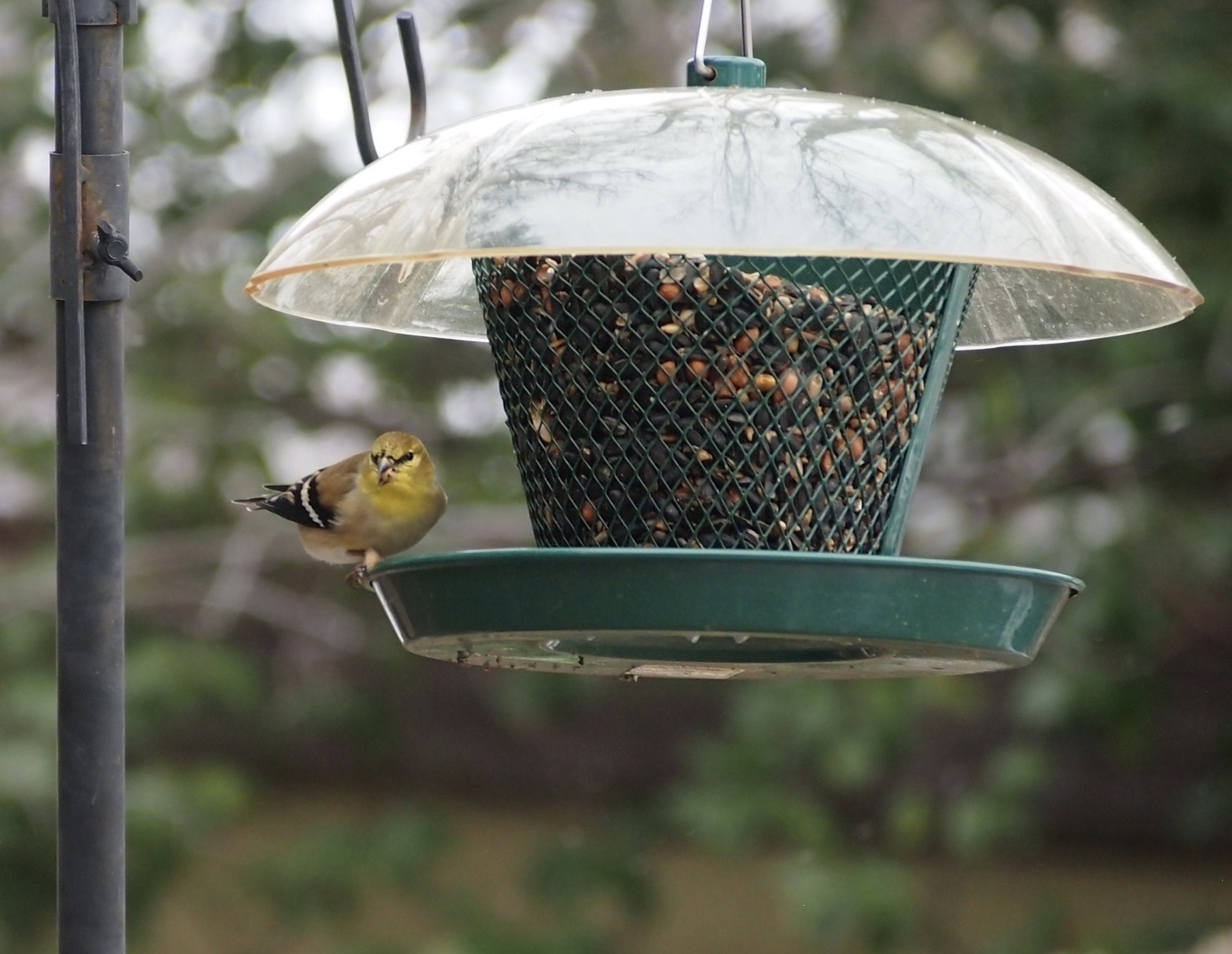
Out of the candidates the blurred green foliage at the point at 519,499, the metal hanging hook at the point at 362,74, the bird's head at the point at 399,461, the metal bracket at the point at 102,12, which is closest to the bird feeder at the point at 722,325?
the metal hanging hook at the point at 362,74

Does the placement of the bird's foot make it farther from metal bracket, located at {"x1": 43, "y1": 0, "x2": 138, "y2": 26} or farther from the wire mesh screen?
metal bracket, located at {"x1": 43, "y1": 0, "x2": 138, "y2": 26}

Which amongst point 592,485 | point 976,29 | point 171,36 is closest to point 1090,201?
point 592,485

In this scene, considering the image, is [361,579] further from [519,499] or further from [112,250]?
[519,499]

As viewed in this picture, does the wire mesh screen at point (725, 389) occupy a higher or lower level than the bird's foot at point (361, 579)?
higher

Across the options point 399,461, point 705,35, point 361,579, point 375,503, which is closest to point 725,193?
point 705,35

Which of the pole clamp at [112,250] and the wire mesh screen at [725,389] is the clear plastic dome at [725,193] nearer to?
the pole clamp at [112,250]

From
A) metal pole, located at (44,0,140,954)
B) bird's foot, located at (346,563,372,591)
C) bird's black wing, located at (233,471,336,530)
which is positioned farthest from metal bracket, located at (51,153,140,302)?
bird's black wing, located at (233,471,336,530)

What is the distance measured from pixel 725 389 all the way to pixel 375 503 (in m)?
1.72

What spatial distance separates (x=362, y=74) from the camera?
2.46 m

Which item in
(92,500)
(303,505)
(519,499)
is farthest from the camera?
(519,499)

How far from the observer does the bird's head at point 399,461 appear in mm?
3844

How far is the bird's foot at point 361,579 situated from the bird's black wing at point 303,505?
15cm

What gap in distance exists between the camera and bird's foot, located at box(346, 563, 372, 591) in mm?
2500

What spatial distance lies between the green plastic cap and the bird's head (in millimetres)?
1644
